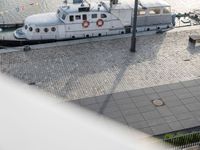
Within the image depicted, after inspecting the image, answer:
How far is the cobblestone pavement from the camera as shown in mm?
22531

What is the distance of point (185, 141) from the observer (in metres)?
16.9

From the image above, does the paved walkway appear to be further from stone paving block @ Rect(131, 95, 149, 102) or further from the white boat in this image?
the white boat

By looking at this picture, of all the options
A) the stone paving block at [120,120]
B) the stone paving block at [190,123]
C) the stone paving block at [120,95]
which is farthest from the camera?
the stone paving block at [120,95]

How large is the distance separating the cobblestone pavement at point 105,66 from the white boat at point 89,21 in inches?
53.8

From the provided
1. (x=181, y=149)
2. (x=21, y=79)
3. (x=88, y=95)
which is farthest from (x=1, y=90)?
(x=181, y=149)

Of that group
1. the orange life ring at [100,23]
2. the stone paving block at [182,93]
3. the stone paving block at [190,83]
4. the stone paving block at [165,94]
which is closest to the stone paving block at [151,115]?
the stone paving block at [165,94]

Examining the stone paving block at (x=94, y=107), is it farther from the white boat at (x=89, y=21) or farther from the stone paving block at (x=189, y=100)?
the white boat at (x=89, y=21)

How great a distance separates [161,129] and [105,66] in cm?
782

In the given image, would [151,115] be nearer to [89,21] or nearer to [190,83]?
[190,83]

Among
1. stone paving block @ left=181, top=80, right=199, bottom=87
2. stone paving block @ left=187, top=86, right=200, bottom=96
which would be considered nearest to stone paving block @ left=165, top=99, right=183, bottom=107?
stone paving block @ left=187, top=86, right=200, bottom=96

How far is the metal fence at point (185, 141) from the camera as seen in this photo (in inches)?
641

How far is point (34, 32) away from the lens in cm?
2822

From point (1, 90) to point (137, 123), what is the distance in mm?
9168

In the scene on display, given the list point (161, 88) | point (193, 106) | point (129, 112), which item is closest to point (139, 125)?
point (129, 112)
